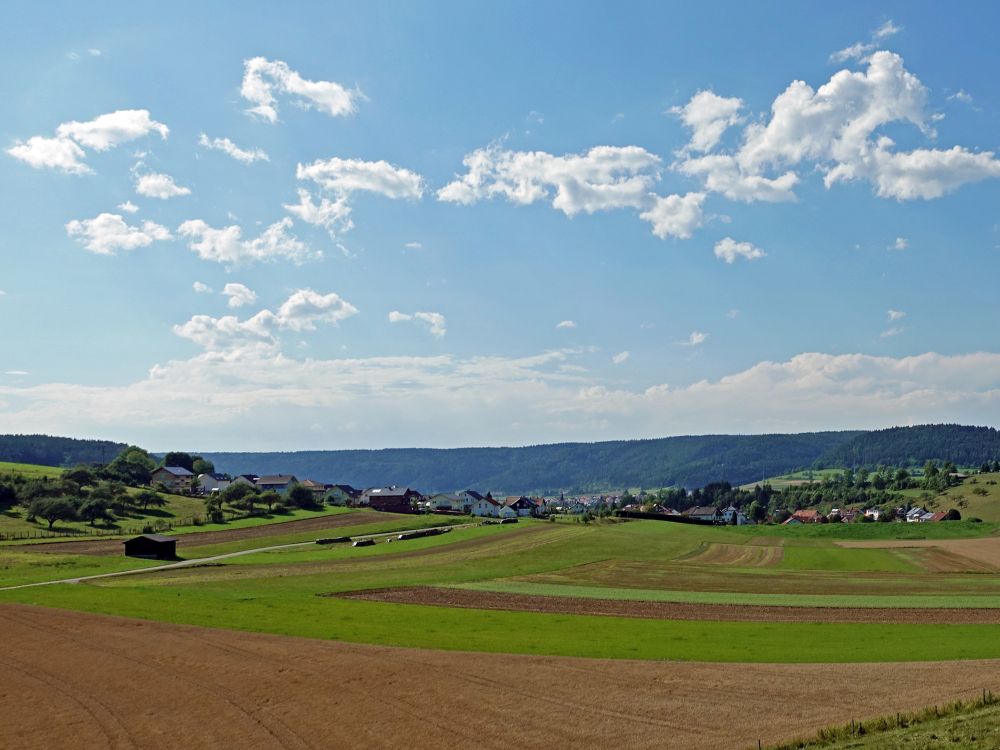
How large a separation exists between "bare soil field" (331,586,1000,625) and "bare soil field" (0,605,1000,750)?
15288mm

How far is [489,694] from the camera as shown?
3209cm

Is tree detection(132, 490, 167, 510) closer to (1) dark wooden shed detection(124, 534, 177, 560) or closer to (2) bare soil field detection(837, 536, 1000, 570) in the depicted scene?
(1) dark wooden shed detection(124, 534, 177, 560)

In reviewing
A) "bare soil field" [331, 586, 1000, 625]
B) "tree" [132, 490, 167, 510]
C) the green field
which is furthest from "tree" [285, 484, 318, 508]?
"bare soil field" [331, 586, 1000, 625]

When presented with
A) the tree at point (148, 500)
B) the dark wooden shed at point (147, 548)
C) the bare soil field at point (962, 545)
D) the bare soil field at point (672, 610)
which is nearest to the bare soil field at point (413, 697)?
the bare soil field at point (672, 610)

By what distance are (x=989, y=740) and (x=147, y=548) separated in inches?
3601

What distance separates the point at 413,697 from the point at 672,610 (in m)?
28.1

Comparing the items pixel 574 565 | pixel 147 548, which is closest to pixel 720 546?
pixel 574 565

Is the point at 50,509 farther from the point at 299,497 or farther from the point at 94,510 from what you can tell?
the point at 299,497

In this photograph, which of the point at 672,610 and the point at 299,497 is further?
the point at 299,497

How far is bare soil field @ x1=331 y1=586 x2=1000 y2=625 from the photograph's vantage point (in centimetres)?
5116

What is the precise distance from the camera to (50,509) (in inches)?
4963

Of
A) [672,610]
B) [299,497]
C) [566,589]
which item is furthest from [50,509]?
[672,610]

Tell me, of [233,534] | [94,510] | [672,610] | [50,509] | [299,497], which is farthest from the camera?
[299,497]

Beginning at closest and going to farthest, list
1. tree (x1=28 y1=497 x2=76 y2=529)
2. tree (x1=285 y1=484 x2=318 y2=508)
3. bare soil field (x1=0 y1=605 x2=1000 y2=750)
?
bare soil field (x1=0 y1=605 x2=1000 y2=750)
tree (x1=28 y1=497 x2=76 y2=529)
tree (x1=285 y1=484 x2=318 y2=508)
